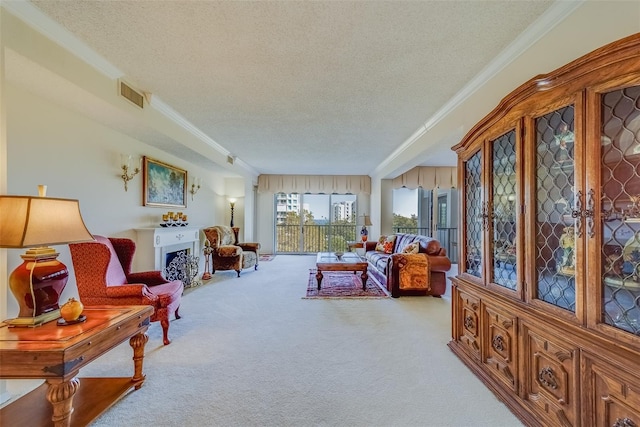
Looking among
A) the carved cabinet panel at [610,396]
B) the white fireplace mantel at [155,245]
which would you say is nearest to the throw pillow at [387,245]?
the white fireplace mantel at [155,245]

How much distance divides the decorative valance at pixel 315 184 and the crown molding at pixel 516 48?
196 inches

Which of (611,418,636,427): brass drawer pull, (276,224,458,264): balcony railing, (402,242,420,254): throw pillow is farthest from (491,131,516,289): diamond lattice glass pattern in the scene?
(276,224,458,264): balcony railing

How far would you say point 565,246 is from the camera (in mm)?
1515

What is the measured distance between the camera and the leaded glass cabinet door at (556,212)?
1.44 m

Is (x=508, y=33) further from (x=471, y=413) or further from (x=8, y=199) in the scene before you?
(x=8, y=199)

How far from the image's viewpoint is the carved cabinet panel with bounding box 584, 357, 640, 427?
115cm

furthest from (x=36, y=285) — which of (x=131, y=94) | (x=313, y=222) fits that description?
(x=313, y=222)

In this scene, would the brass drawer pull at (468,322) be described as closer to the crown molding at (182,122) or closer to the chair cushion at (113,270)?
the chair cushion at (113,270)

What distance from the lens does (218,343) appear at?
2711 mm

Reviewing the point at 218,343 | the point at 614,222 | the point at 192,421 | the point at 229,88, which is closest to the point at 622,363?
the point at 614,222

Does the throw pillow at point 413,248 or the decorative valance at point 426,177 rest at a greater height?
the decorative valance at point 426,177

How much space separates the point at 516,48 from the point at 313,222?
7.25 metres

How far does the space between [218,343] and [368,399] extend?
1548mm

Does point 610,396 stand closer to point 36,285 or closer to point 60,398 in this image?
point 60,398
